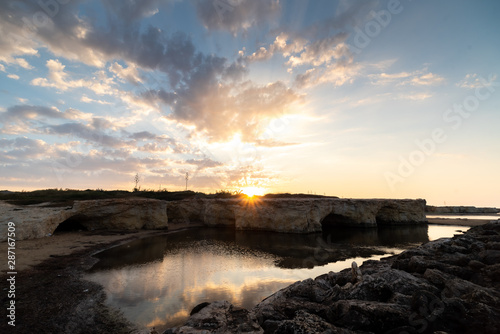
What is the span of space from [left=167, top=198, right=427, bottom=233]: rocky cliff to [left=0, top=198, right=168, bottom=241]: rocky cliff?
949cm

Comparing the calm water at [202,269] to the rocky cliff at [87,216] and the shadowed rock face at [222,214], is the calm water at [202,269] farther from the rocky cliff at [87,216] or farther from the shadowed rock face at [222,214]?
the rocky cliff at [87,216]

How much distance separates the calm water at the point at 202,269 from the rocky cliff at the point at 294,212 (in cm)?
693

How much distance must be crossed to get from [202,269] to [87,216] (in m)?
22.0

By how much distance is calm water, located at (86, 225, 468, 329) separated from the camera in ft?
33.9

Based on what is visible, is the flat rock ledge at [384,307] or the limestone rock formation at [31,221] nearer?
the flat rock ledge at [384,307]

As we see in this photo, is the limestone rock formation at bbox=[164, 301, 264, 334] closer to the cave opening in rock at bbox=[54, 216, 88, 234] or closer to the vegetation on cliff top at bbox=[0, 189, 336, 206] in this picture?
the cave opening in rock at bbox=[54, 216, 88, 234]

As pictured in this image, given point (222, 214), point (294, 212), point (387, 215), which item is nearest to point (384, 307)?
point (294, 212)

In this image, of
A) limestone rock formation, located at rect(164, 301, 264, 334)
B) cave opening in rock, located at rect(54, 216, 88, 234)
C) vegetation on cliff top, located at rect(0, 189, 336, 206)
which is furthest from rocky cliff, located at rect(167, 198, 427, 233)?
limestone rock formation, located at rect(164, 301, 264, 334)

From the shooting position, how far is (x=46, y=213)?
2353cm

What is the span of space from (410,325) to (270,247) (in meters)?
17.7

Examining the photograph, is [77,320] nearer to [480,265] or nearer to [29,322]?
[29,322]

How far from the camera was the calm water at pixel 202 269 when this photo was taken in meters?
10.3

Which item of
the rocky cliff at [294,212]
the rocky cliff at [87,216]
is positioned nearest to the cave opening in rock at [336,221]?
the rocky cliff at [294,212]

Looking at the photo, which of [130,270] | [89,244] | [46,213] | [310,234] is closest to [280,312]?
[130,270]
